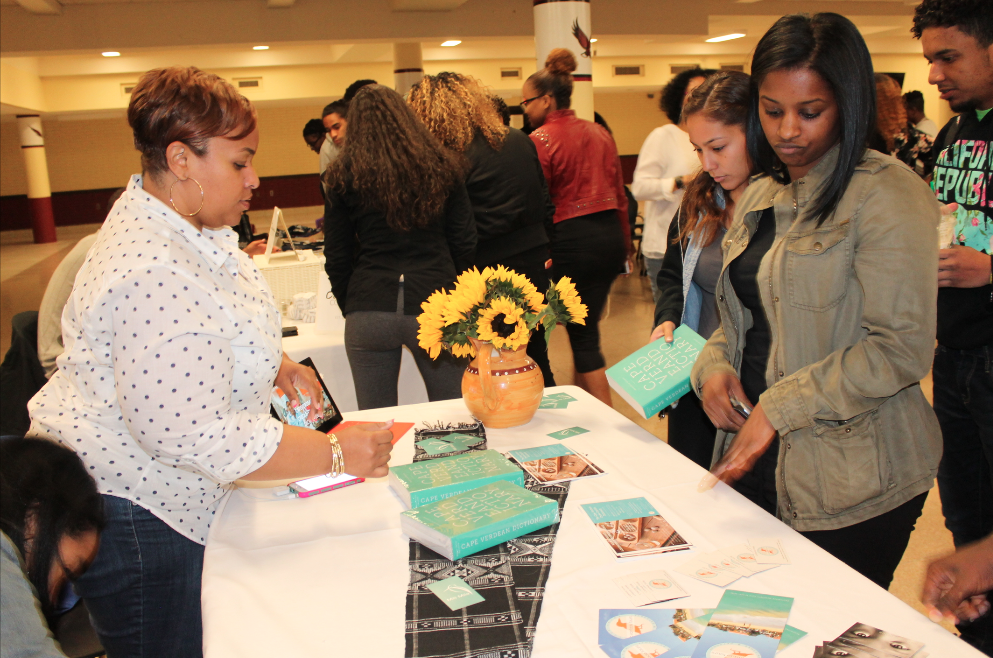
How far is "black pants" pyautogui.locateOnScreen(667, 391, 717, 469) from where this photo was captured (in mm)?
2029

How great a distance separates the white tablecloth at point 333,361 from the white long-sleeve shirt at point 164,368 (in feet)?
5.24

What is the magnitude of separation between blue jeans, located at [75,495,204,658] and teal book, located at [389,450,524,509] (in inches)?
17.6

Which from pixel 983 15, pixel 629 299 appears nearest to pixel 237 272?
pixel 983 15

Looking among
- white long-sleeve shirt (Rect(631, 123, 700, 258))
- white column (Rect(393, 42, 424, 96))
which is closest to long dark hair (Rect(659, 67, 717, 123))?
white long-sleeve shirt (Rect(631, 123, 700, 258))

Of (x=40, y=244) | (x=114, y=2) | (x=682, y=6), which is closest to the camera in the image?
(x=114, y=2)

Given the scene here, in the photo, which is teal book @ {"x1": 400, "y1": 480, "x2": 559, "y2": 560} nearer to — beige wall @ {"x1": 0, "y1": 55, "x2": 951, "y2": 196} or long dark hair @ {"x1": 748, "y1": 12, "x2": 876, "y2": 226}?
long dark hair @ {"x1": 748, "y1": 12, "x2": 876, "y2": 226}

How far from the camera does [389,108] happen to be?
2535 mm

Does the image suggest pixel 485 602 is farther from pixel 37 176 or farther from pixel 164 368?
pixel 37 176

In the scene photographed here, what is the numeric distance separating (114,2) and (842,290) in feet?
32.3

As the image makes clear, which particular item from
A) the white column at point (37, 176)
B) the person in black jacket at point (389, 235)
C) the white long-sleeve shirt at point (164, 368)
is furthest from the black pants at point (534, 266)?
the white column at point (37, 176)

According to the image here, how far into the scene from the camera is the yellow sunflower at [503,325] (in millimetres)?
1725

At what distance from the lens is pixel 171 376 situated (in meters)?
1.17

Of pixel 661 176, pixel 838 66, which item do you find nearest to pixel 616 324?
pixel 661 176

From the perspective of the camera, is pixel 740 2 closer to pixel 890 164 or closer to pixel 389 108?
pixel 389 108
